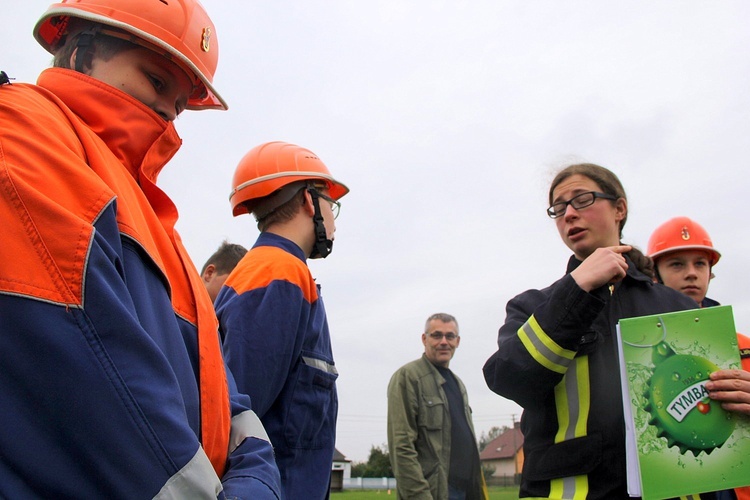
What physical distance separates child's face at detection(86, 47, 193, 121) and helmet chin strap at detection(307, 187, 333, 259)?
1629mm

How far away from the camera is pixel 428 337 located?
7.70 m

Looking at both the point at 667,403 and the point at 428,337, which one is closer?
the point at 667,403

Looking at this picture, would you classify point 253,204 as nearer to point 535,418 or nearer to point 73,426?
point 535,418

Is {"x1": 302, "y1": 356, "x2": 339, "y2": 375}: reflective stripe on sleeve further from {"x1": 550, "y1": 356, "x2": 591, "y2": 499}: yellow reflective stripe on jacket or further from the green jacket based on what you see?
the green jacket

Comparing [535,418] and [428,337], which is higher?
[428,337]

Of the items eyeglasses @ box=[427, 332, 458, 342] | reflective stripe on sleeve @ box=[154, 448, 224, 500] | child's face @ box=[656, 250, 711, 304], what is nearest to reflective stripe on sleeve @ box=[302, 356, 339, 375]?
reflective stripe on sleeve @ box=[154, 448, 224, 500]

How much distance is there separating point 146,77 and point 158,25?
162mm

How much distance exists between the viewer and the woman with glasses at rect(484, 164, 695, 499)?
Result: 254 cm

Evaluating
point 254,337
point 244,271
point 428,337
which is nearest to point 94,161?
point 254,337

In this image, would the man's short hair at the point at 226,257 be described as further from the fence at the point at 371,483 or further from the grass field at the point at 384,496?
the fence at the point at 371,483

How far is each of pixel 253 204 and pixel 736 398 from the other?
252cm

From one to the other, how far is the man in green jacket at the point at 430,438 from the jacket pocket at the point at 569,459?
4009 millimetres

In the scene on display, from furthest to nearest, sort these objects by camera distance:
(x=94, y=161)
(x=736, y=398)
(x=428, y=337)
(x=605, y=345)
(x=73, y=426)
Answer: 1. (x=428, y=337)
2. (x=605, y=345)
3. (x=736, y=398)
4. (x=94, y=161)
5. (x=73, y=426)

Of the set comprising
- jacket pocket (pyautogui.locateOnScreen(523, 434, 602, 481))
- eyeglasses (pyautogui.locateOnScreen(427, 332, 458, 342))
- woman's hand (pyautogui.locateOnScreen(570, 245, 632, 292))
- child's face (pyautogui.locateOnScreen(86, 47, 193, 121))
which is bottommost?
jacket pocket (pyautogui.locateOnScreen(523, 434, 602, 481))
